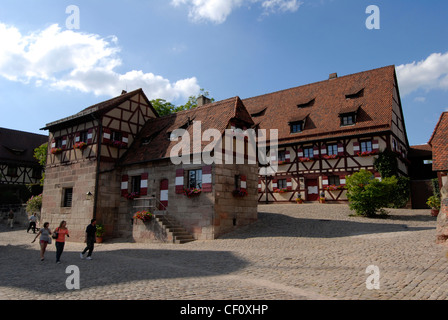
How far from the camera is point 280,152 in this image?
86.6ft

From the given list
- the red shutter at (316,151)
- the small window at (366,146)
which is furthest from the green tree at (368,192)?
the red shutter at (316,151)

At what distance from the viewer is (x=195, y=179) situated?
16031mm

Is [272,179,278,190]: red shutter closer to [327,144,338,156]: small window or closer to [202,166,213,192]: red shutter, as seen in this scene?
[327,144,338,156]: small window

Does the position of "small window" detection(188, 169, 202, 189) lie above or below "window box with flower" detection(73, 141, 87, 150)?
below

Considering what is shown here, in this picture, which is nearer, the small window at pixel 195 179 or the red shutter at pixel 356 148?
the small window at pixel 195 179

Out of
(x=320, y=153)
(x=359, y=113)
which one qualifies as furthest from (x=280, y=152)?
(x=359, y=113)

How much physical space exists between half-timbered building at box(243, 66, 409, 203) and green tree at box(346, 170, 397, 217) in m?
3.97

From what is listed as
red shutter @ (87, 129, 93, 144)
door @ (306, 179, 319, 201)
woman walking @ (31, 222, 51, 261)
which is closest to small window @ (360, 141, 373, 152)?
door @ (306, 179, 319, 201)

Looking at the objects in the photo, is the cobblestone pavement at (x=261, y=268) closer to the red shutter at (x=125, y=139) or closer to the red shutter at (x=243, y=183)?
the red shutter at (x=243, y=183)

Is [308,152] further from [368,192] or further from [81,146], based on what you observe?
[81,146]

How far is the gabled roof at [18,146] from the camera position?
35.5 m

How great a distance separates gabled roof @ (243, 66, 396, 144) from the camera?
23531 mm

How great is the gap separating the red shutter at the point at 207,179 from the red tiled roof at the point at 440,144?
11.5 metres

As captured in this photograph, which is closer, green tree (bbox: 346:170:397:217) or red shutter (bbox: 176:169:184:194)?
red shutter (bbox: 176:169:184:194)
